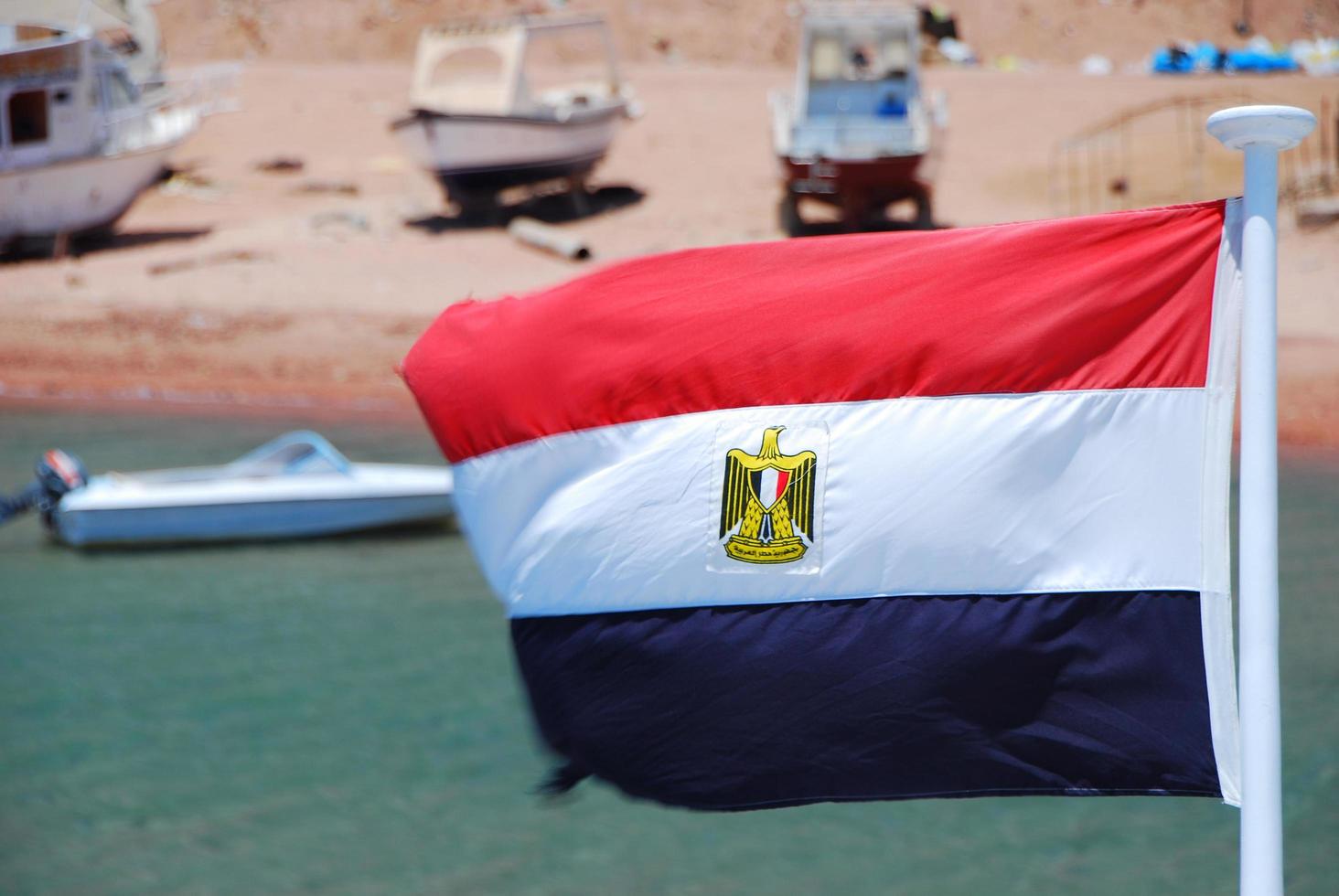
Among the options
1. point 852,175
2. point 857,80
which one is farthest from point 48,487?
point 857,80

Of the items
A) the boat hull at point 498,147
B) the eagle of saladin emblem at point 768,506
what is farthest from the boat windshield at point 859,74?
the eagle of saladin emblem at point 768,506

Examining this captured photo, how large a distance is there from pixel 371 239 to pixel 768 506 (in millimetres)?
19606

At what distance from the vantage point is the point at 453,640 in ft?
34.8

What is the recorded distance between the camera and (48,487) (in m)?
12.8

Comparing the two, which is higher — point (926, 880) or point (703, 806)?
point (703, 806)

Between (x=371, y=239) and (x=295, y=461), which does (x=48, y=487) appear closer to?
(x=295, y=461)

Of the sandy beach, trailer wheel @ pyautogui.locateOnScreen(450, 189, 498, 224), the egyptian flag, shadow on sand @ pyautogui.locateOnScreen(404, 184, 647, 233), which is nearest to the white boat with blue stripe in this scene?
the sandy beach

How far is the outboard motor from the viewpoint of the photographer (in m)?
12.8

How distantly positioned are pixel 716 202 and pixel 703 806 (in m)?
20.0

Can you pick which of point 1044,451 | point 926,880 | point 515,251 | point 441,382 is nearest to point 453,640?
point 926,880

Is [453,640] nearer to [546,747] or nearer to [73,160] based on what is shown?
[546,747]

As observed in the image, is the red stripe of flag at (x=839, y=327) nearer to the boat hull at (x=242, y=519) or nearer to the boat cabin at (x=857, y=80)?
the boat hull at (x=242, y=519)

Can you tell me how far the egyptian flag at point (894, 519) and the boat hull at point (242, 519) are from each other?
31.7 feet

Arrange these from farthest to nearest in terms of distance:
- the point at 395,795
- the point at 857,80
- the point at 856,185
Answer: the point at 857,80 → the point at 856,185 → the point at 395,795
